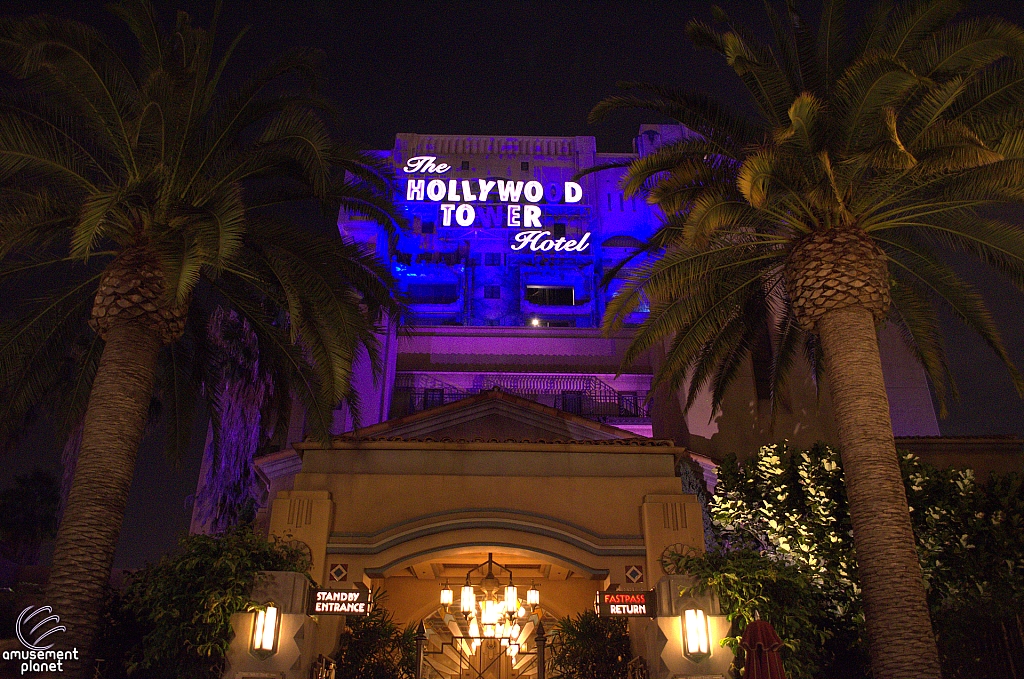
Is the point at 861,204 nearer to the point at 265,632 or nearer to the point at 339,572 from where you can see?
the point at 339,572

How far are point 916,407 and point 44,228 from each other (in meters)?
24.0

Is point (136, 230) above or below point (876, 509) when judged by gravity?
above

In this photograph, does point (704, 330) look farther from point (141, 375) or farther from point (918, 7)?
point (141, 375)

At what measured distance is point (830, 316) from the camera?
1230cm

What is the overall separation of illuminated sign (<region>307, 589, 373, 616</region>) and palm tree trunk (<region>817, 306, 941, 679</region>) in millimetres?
7828

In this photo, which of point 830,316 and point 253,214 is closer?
point 830,316

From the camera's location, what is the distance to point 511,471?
1666 cm

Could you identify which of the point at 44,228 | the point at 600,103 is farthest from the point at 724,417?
the point at 44,228

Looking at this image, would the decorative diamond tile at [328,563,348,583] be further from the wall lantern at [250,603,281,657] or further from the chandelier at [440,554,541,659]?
the chandelier at [440,554,541,659]

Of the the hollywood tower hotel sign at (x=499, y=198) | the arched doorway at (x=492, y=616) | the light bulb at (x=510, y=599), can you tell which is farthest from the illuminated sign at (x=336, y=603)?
the the hollywood tower hotel sign at (x=499, y=198)

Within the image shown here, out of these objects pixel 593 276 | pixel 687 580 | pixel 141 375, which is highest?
pixel 593 276

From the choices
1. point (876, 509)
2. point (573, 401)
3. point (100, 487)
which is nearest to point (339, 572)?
point (100, 487)

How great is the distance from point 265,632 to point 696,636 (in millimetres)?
6831

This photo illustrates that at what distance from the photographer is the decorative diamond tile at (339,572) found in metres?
15.3
